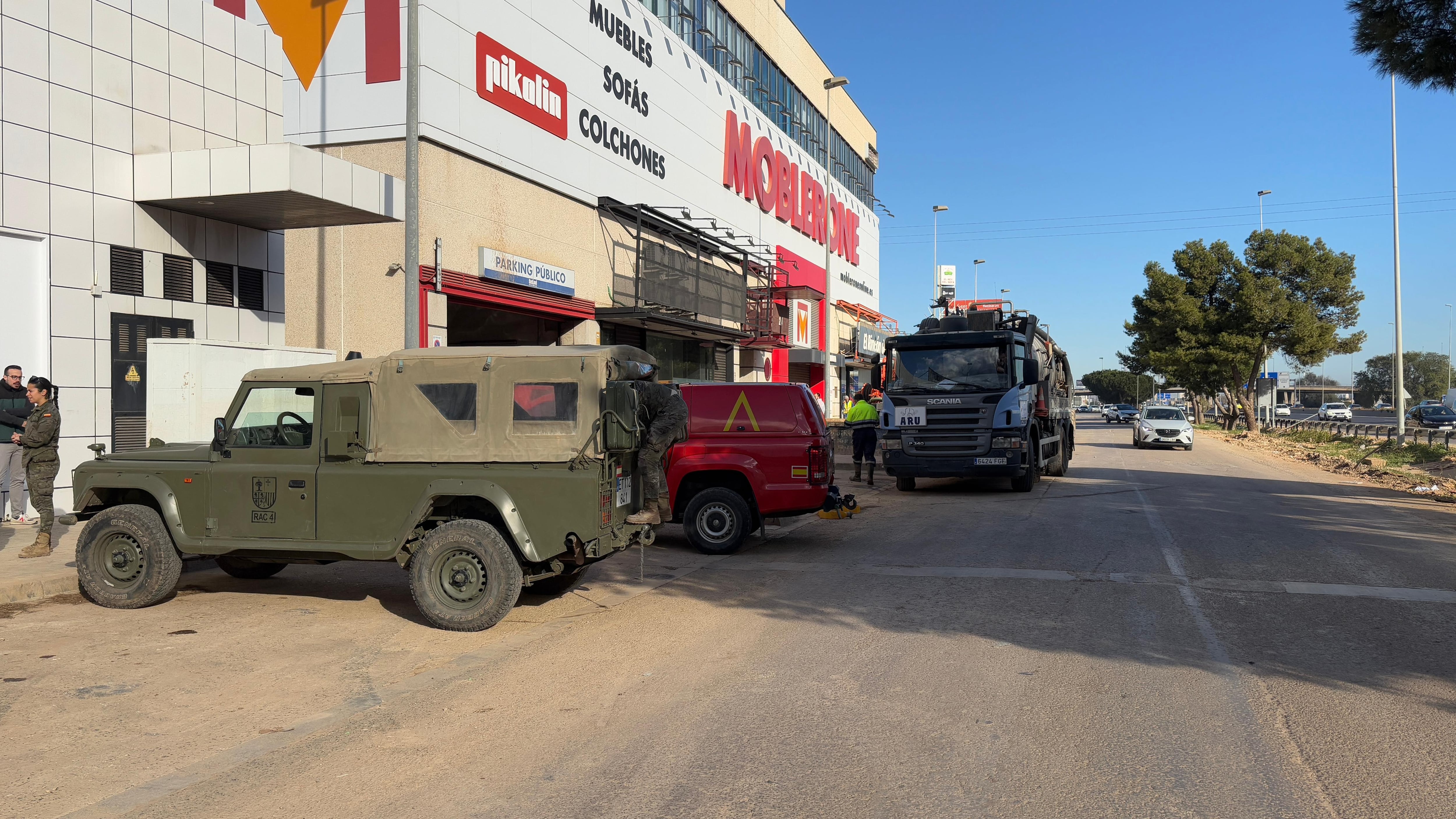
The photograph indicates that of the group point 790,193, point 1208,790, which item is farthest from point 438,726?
point 790,193

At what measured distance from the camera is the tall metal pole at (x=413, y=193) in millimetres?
12398

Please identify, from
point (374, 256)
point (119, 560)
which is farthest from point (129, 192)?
point (119, 560)

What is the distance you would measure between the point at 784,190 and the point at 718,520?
31.4 meters

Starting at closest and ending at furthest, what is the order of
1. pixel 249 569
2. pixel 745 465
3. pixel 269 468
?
pixel 269 468, pixel 249 569, pixel 745 465

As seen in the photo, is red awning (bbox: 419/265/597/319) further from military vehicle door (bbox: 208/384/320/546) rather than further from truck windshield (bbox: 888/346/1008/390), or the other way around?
military vehicle door (bbox: 208/384/320/546)

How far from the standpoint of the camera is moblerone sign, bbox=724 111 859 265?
34.1 m

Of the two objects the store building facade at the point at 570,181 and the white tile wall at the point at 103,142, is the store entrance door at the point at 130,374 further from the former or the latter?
the store building facade at the point at 570,181

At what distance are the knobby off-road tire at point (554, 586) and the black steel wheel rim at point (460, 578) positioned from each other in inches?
52.2

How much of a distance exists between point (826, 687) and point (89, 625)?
5629mm

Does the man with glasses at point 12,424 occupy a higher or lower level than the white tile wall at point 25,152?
lower

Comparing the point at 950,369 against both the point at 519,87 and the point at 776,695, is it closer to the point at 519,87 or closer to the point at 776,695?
the point at 519,87

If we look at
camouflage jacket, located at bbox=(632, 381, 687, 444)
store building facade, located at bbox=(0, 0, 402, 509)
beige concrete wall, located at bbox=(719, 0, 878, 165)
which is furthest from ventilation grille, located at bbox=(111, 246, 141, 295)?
beige concrete wall, located at bbox=(719, 0, 878, 165)

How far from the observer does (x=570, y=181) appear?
22.0 m

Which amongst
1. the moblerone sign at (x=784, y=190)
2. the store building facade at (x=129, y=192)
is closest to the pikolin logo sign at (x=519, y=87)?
the store building facade at (x=129, y=192)
